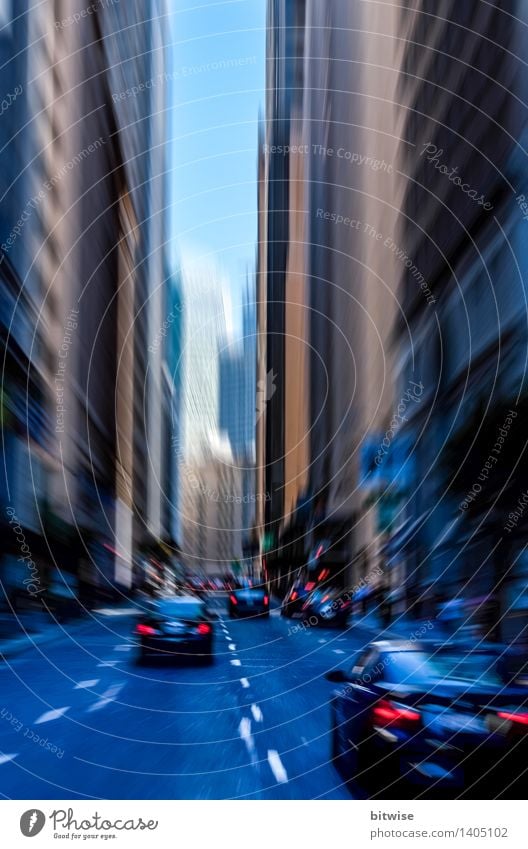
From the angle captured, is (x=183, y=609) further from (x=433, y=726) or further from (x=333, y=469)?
(x=333, y=469)

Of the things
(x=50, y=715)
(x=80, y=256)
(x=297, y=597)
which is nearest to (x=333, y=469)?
(x=297, y=597)

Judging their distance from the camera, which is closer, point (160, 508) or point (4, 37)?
point (4, 37)

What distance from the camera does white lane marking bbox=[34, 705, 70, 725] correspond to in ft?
31.7

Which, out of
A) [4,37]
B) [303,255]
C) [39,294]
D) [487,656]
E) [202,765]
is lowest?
[202,765]

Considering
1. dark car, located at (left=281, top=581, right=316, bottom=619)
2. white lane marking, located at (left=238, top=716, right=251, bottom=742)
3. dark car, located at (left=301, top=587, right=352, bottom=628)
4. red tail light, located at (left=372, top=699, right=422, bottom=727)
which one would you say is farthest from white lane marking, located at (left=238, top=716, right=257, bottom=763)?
dark car, located at (left=281, top=581, right=316, bottom=619)

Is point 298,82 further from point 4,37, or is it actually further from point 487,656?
point 487,656

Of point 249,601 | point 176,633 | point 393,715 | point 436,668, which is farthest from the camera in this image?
point 249,601

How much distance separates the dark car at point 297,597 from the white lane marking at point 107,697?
2689 cm

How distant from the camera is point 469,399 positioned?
15.9 meters

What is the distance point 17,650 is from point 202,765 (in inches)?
594

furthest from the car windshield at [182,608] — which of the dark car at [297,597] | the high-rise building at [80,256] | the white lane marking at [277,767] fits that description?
the dark car at [297,597]

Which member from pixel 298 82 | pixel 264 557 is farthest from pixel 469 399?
pixel 298 82

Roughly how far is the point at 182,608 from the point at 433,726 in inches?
431
